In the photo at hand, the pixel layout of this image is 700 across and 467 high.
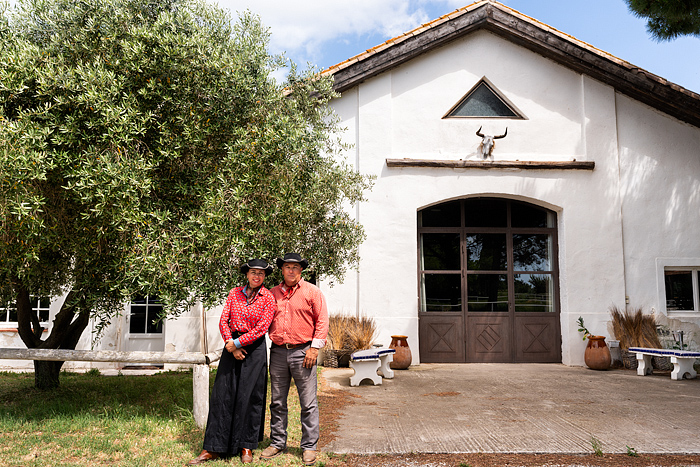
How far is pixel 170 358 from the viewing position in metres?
5.21

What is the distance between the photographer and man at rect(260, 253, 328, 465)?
4.56 m

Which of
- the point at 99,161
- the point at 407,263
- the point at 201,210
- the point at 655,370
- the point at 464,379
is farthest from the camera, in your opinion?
the point at 407,263

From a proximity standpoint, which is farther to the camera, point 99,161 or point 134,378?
point 134,378

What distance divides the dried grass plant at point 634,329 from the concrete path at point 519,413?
0.70 metres

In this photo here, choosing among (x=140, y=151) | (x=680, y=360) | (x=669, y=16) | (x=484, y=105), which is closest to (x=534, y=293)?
(x=680, y=360)

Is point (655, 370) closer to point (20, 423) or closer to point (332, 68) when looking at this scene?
point (332, 68)

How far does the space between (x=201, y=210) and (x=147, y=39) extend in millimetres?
1779

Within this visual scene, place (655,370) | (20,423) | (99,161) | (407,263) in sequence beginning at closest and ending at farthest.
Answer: (99,161)
(20,423)
(655,370)
(407,263)

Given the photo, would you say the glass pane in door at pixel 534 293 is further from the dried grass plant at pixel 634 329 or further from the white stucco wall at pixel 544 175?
the dried grass plant at pixel 634 329

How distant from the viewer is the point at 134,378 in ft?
28.9

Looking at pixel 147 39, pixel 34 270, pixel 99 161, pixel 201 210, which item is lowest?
pixel 34 270

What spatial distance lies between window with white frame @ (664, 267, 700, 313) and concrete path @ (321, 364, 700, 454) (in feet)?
6.51

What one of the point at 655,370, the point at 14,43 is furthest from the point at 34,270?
Result: the point at 655,370

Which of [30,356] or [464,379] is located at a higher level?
[30,356]
